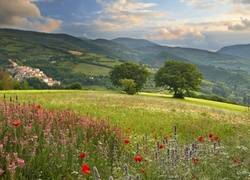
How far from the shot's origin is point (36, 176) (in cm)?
571

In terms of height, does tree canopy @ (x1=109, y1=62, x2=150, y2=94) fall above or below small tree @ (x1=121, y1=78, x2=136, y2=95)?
above

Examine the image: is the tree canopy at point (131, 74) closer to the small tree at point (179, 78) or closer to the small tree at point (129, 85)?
the small tree at point (179, 78)

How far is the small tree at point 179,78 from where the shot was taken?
66062mm

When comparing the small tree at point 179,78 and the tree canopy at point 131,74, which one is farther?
the tree canopy at point 131,74

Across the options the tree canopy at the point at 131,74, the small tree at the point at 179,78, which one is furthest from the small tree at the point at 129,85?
the small tree at the point at 179,78

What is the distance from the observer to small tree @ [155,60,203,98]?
217ft

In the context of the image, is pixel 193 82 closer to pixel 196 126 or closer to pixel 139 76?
pixel 139 76

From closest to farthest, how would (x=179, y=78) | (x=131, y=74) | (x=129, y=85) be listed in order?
(x=129, y=85)
(x=179, y=78)
(x=131, y=74)

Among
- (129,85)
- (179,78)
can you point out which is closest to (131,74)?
(129,85)

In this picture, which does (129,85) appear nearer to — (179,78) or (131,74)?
(131,74)

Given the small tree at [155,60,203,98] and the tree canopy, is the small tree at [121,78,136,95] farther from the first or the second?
the small tree at [155,60,203,98]

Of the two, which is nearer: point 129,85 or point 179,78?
point 129,85

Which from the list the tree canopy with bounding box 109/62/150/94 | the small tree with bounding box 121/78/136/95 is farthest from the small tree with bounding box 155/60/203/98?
the small tree with bounding box 121/78/136/95

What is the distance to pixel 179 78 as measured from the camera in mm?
65250
